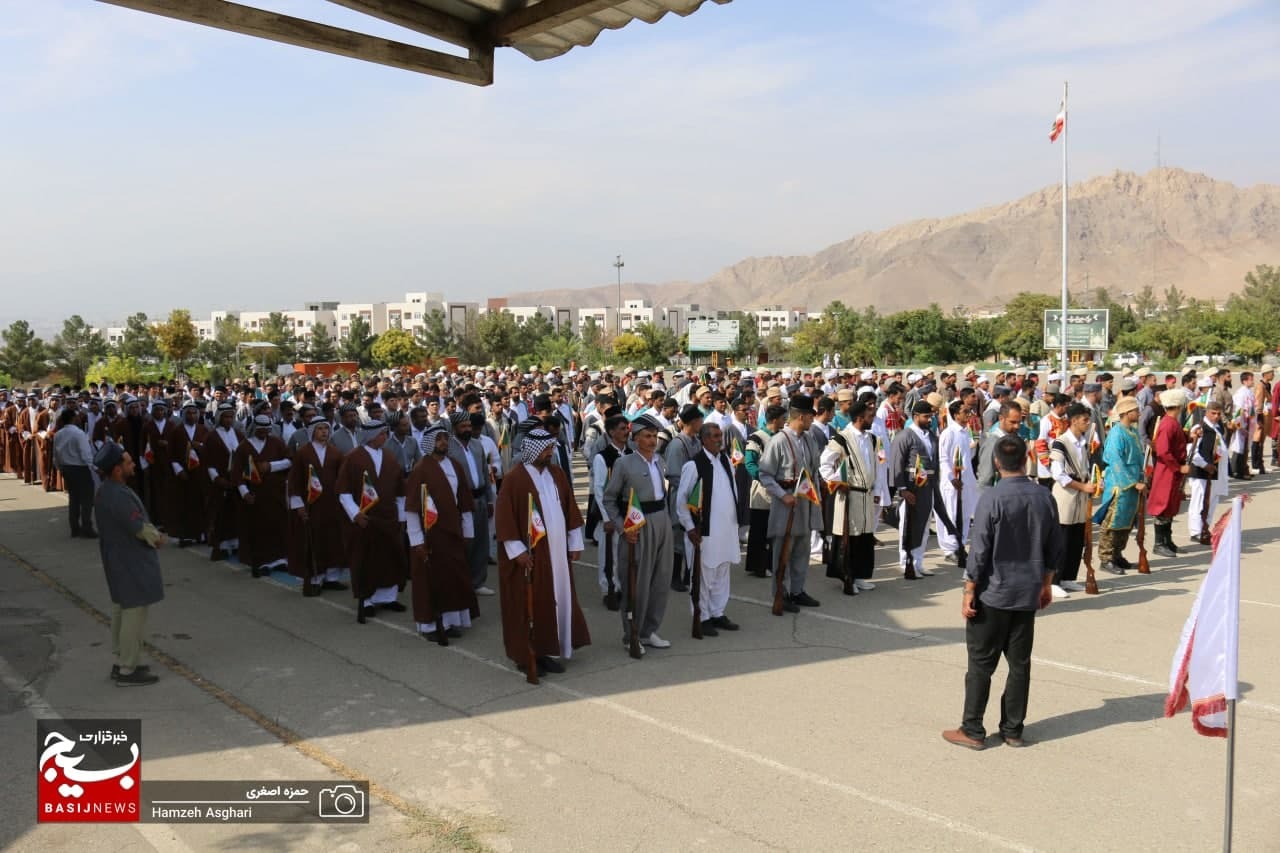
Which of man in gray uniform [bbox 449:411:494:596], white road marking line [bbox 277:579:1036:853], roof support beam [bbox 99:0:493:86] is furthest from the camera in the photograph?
man in gray uniform [bbox 449:411:494:596]

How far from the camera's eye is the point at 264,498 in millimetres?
10094

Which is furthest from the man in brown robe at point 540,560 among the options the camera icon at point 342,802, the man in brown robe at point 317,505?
the man in brown robe at point 317,505

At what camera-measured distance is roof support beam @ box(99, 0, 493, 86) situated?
5.47 meters

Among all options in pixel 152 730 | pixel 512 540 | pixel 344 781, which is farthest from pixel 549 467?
pixel 152 730

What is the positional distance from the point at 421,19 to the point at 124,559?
14.5 ft

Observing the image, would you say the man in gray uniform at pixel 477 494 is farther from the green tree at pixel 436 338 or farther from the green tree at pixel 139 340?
the green tree at pixel 436 338

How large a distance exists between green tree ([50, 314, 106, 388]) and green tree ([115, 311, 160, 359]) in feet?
8.99

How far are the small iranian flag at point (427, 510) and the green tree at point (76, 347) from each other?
6708 cm

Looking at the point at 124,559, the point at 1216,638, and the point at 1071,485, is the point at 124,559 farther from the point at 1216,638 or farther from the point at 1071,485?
the point at 1071,485

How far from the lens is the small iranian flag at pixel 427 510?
7.50 metres

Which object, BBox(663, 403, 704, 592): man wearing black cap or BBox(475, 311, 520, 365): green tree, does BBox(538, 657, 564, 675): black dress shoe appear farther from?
BBox(475, 311, 520, 365): green tree

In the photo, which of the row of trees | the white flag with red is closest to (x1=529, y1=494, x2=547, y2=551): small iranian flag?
the white flag with red

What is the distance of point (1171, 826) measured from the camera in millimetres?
4457

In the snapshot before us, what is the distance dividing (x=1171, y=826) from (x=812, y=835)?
5.77 ft
